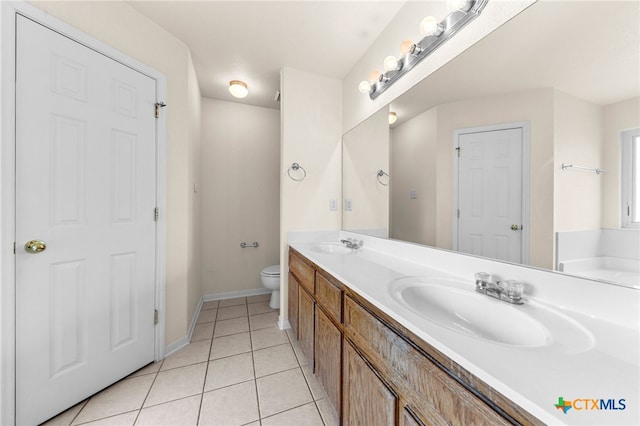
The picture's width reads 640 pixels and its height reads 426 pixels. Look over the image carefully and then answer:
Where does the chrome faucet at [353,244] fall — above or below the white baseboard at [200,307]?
above

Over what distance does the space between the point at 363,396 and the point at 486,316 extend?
0.54m

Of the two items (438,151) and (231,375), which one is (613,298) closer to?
(438,151)

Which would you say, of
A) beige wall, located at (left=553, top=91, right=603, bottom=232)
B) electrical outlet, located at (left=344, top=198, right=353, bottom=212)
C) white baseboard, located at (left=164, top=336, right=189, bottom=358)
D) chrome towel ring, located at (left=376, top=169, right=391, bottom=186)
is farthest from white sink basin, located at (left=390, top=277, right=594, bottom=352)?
white baseboard, located at (left=164, top=336, right=189, bottom=358)

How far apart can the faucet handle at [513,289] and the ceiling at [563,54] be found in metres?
0.61

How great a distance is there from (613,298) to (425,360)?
1.93 ft

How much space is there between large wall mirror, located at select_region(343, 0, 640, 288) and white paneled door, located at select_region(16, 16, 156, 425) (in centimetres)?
182

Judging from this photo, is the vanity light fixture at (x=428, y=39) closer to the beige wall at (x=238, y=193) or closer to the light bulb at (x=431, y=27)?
the light bulb at (x=431, y=27)

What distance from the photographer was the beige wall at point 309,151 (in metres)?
2.12

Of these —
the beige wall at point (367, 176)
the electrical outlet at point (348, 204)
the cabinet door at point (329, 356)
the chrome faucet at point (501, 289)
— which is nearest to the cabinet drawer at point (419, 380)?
the cabinet door at point (329, 356)

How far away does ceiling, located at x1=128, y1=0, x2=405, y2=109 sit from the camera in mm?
1501

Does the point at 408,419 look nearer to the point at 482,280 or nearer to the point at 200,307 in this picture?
the point at 482,280

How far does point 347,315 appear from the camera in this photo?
3.34 ft

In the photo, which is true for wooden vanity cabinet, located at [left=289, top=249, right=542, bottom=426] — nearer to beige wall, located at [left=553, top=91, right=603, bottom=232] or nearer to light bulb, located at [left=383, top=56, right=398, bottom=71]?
beige wall, located at [left=553, top=91, right=603, bottom=232]

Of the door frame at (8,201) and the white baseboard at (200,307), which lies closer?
the door frame at (8,201)
